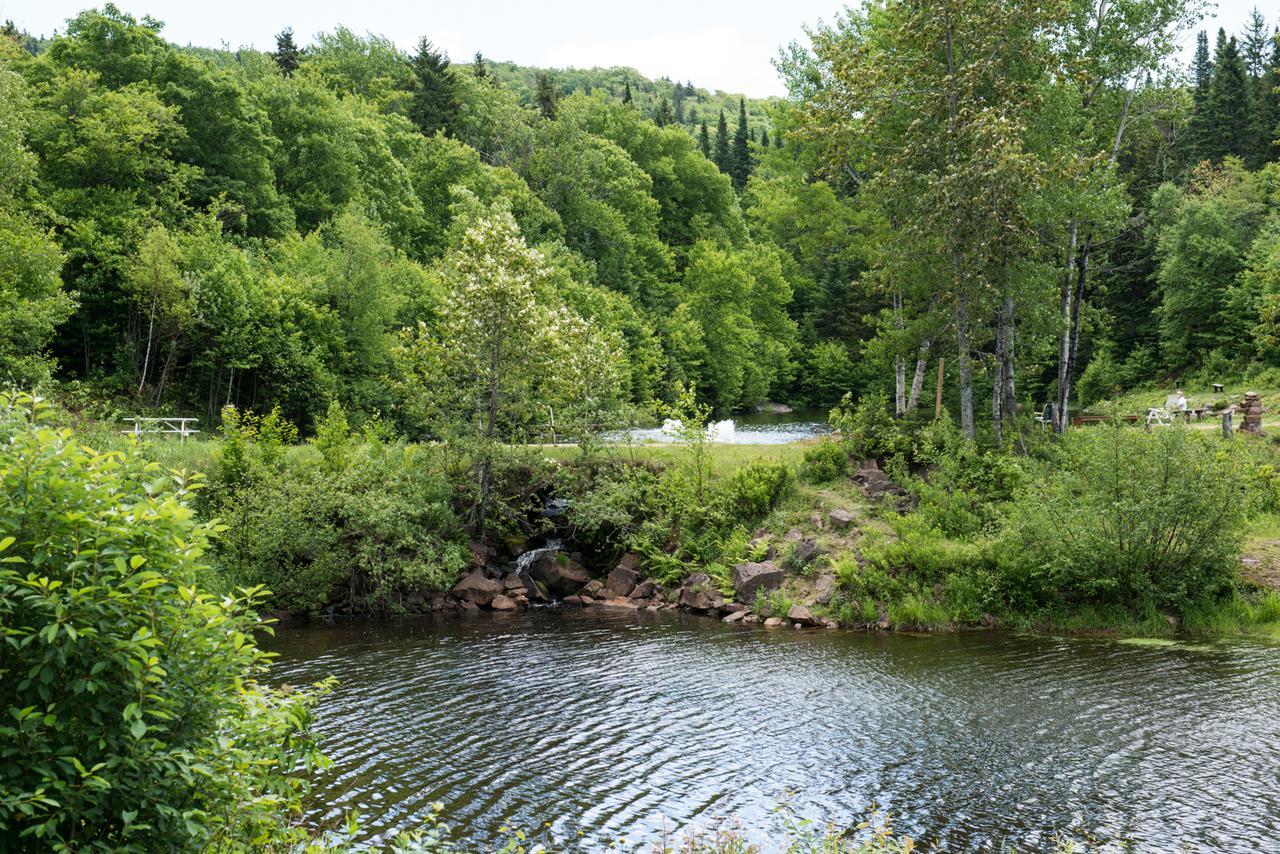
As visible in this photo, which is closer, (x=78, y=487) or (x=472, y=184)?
(x=78, y=487)

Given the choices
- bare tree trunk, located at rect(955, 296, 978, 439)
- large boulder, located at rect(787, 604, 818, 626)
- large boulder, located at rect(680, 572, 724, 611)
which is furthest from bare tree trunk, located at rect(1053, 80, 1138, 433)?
large boulder, located at rect(680, 572, 724, 611)

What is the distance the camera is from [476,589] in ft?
89.0

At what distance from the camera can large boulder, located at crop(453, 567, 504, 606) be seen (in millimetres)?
27000

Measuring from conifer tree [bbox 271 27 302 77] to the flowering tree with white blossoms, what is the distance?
56707 millimetres

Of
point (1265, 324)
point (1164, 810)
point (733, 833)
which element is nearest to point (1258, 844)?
point (1164, 810)

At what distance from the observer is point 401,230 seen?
6228cm

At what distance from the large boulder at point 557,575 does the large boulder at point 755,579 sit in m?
5.02

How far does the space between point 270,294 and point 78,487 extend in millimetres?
38774

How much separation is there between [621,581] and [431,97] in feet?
207

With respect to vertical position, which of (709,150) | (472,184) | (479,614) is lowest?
(479,614)

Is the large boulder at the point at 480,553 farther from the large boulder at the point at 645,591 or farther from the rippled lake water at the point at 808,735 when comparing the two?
the rippled lake water at the point at 808,735

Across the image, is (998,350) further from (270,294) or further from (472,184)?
(472,184)

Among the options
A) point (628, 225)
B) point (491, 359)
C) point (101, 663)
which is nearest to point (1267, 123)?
point (628, 225)

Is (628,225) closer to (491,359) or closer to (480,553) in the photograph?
(491,359)
